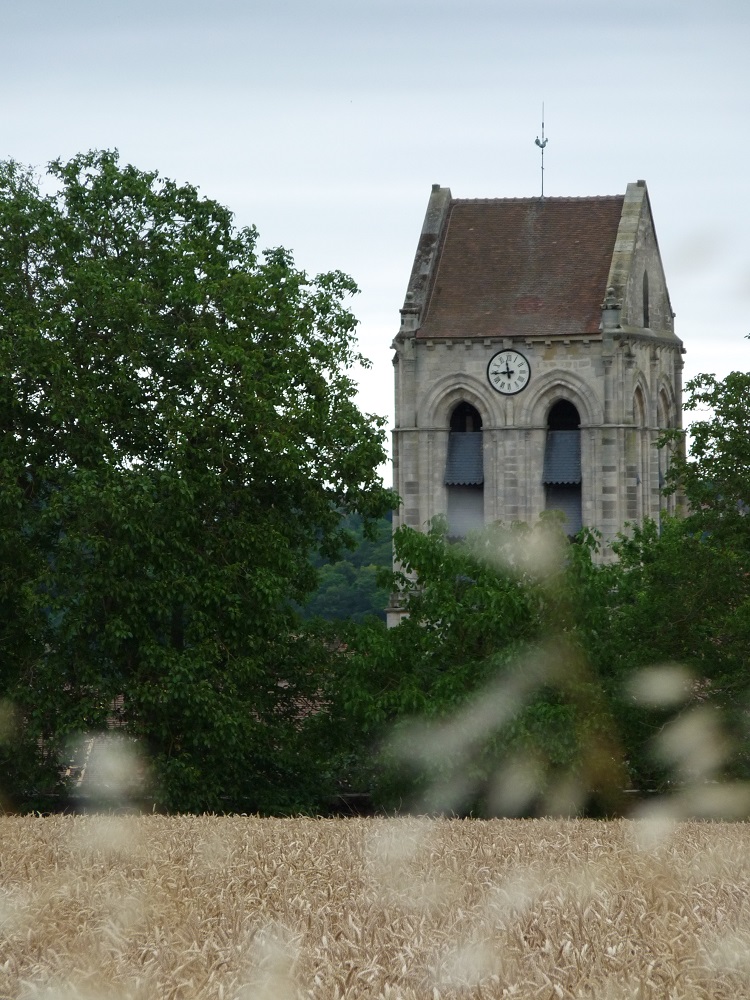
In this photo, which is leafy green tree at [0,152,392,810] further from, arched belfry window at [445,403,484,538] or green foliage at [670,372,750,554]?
arched belfry window at [445,403,484,538]

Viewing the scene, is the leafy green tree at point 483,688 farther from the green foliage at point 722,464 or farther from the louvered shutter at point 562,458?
the louvered shutter at point 562,458

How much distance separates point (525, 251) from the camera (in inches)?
2467

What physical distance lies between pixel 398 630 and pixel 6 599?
244 inches

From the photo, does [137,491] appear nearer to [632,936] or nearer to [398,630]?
[398,630]

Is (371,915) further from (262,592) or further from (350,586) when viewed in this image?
(350,586)

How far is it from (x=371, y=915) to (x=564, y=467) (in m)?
52.9

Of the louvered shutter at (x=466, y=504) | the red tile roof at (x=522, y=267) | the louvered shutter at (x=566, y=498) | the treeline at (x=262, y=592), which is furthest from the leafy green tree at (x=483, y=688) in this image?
the louvered shutter at (x=466, y=504)

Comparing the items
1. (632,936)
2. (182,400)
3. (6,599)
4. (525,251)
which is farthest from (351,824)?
(525,251)

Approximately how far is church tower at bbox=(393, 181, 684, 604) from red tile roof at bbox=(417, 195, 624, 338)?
0.05m

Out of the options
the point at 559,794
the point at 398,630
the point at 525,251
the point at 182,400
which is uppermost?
the point at 525,251

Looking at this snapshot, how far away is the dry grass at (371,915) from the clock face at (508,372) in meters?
47.6

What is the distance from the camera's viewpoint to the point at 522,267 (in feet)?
204

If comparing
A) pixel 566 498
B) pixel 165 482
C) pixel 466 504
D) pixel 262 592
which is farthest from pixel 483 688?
pixel 466 504

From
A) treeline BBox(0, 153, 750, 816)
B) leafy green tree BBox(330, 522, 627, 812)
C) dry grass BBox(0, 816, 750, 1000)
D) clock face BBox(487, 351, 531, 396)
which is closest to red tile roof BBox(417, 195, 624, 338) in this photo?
clock face BBox(487, 351, 531, 396)
